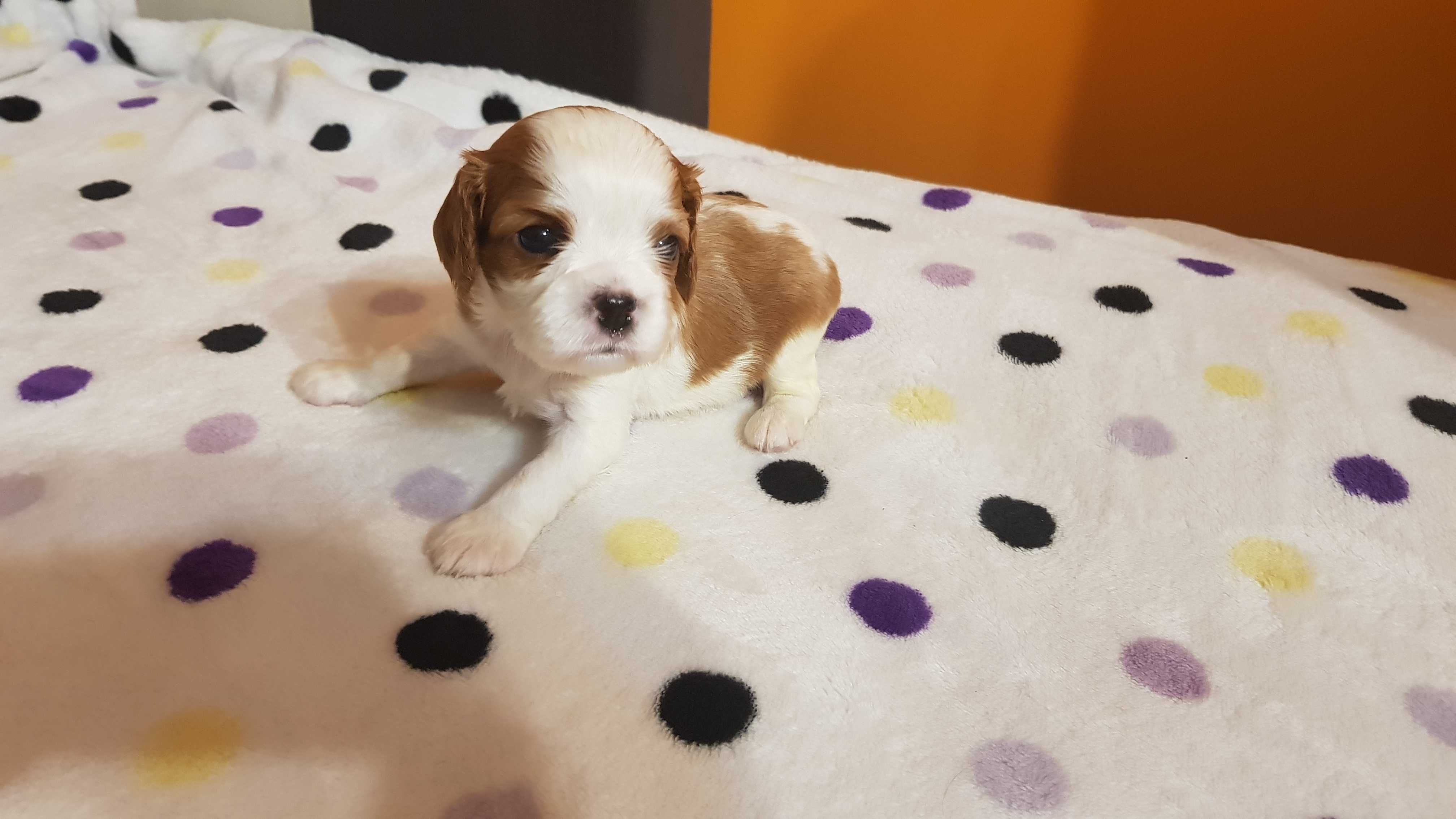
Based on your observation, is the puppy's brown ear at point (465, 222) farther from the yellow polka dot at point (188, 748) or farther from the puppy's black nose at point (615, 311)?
the yellow polka dot at point (188, 748)

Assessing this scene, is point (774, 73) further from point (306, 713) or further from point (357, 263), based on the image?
point (306, 713)

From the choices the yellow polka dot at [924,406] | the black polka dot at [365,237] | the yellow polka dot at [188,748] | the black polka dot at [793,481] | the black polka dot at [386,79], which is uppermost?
the black polka dot at [386,79]

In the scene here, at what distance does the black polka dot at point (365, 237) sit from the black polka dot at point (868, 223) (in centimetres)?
114

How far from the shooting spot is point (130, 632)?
1154 mm

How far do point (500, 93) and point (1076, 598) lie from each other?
222 cm

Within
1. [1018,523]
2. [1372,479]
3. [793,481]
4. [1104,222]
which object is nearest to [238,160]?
[793,481]

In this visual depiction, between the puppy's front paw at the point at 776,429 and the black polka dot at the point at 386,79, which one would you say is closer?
the puppy's front paw at the point at 776,429

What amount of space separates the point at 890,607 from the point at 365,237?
154 cm

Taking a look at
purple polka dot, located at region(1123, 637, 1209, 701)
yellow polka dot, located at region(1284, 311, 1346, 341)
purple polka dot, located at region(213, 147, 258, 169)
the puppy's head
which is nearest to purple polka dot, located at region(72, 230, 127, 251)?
purple polka dot, located at region(213, 147, 258, 169)

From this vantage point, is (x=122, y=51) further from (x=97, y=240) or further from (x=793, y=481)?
(x=793, y=481)

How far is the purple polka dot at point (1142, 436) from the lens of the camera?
5.32 ft

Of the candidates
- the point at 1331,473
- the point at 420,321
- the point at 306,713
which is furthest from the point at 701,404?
the point at 1331,473

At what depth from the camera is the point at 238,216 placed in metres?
2.21

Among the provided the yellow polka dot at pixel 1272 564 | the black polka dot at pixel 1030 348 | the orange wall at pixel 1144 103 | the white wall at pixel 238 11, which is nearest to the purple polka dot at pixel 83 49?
the white wall at pixel 238 11
